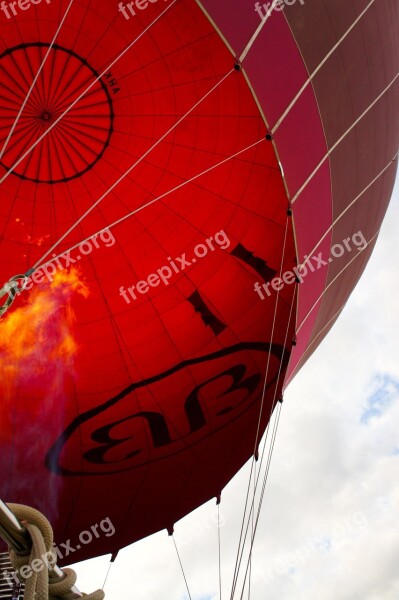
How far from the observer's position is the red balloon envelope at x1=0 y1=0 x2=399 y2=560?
746 centimetres

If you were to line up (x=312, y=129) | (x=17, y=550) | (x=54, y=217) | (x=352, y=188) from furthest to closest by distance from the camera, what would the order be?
(x=54, y=217)
(x=352, y=188)
(x=312, y=129)
(x=17, y=550)

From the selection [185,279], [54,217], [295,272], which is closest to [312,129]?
[295,272]

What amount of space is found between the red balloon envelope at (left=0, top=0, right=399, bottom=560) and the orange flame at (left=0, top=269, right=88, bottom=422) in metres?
0.02

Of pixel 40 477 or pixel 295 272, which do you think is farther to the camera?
pixel 40 477

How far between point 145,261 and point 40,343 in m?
1.70

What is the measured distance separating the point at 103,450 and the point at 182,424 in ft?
3.41

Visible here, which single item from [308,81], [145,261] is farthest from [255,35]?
[145,261]

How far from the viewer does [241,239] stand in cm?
809

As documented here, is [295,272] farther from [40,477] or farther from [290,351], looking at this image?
[40,477]

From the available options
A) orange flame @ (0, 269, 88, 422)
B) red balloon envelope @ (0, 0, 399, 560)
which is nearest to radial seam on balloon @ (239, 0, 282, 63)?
red balloon envelope @ (0, 0, 399, 560)

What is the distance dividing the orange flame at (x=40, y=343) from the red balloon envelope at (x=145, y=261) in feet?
0.06

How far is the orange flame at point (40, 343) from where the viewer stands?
8312mm

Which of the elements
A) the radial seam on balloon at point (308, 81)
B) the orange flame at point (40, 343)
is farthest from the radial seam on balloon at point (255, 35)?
the orange flame at point (40, 343)

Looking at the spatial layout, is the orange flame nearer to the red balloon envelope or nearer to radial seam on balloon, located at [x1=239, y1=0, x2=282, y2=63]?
the red balloon envelope
